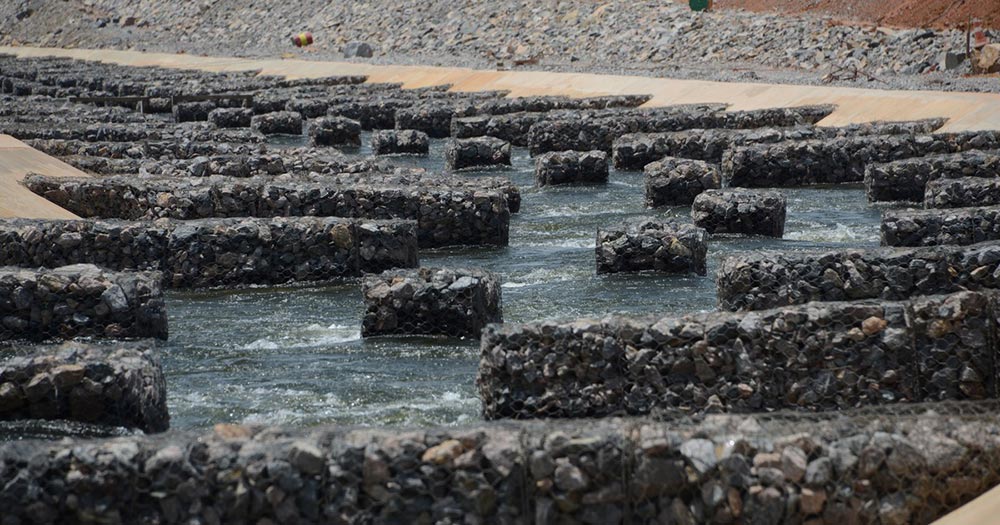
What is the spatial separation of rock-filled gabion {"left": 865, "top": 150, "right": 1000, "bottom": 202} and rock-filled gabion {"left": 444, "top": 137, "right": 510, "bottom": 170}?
32.4 ft

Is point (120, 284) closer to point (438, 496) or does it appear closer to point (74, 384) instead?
point (74, 384)

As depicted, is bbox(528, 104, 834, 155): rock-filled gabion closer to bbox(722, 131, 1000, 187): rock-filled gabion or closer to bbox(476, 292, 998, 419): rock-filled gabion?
bbox(722, 131, 1000, 187): rock-filled gabion

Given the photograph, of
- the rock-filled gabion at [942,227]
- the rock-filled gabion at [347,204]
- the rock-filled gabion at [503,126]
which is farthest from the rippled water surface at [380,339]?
the rock-filled gabion at [503,126]

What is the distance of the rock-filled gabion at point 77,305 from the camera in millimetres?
15961

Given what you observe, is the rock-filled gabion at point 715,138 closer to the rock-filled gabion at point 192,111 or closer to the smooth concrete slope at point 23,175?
the smooth concrete slope at point 23,175

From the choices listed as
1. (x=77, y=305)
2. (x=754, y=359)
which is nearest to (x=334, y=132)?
(x=77, y=305)

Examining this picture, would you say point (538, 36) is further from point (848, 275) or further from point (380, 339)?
point (848, 275)

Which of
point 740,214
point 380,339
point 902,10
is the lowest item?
point 902,10

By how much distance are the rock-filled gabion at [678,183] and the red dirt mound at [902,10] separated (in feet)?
112

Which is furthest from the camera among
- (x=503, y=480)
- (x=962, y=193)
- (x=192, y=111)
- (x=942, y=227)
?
(x=192, y=111)

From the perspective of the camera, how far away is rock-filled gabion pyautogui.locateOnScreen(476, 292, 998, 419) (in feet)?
39.0

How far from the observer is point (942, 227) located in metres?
19.6

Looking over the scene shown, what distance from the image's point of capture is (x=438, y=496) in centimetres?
930

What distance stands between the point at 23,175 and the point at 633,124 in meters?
16.9
